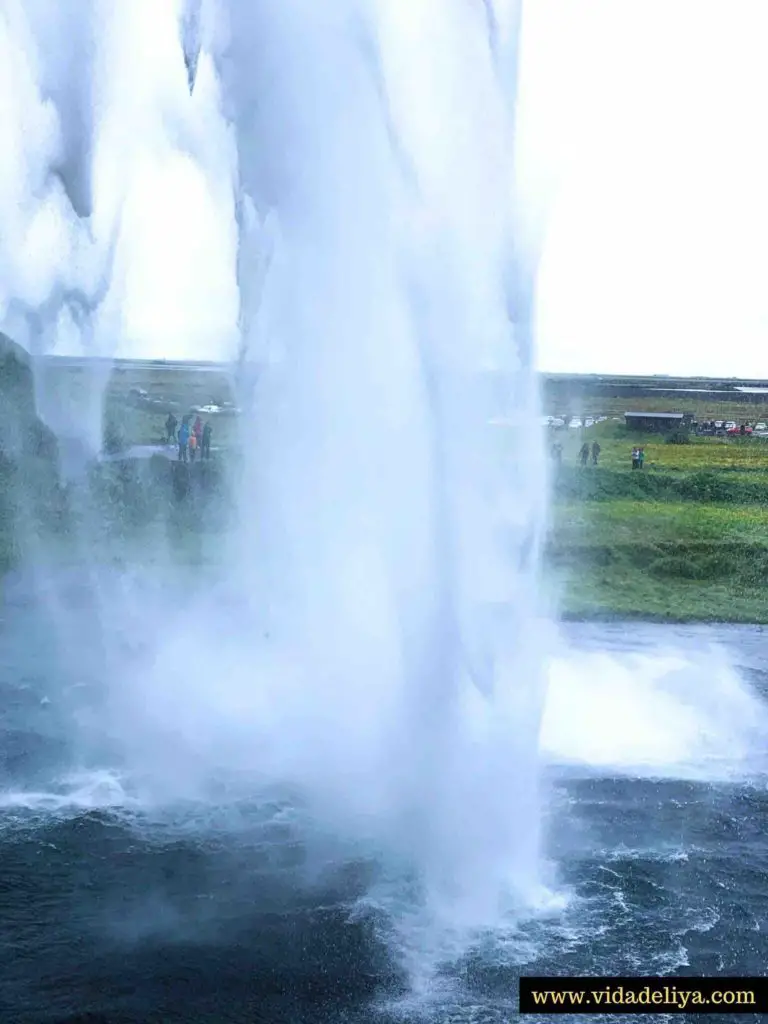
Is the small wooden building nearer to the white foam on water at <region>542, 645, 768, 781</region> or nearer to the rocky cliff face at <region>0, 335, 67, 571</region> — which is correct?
the rocky cliff face at <region>0, 335, 67, 571</region>

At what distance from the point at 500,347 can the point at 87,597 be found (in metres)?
12.0

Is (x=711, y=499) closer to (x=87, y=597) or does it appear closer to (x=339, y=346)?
(x=87, y=597)

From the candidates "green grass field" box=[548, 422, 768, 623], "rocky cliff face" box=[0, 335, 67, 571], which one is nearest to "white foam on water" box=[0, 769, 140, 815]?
"rocky cliff face" box=[0, 335, 67, 571]

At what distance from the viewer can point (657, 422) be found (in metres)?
55.7

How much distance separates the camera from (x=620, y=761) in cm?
1480

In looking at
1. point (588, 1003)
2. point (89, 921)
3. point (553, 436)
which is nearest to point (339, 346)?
point (89, 921)

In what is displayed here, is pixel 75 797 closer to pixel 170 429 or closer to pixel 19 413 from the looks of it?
pixel 19 413

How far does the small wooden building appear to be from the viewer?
180 ft

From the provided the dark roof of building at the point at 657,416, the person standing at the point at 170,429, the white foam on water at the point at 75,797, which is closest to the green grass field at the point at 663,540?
the person standing at the point at 170,429

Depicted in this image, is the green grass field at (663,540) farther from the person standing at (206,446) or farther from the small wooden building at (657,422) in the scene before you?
the small wooden building at (657,422)

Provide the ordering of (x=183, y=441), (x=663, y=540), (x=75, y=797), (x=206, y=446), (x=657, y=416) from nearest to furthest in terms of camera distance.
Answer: (x=75, y=797)
(x=663, y=540)
(x=183, y=441)
(x=206, y=446)
(x=657, y=416)

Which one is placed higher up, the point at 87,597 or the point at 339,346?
the point at 339,346

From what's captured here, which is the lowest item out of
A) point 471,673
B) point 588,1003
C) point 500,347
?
point 588,1003

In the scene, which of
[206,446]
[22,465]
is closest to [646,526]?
[206,446]
